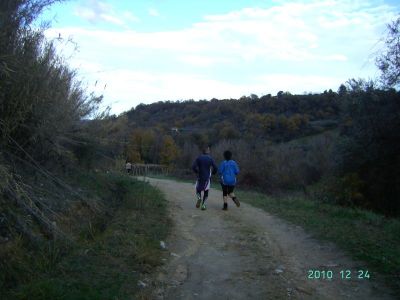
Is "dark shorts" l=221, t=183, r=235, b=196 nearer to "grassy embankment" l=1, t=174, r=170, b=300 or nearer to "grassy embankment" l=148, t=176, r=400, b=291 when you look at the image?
"grassy embankment" l=148, t=176, r=400, b=291

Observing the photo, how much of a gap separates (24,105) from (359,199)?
20.7 metres

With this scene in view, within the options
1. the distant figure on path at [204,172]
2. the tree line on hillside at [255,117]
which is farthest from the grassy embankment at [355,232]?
the tree line on hillside at [255,117]

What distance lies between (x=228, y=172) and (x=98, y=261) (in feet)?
23.5

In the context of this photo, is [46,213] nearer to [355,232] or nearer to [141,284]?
[141,284]

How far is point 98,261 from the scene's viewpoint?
6848mm

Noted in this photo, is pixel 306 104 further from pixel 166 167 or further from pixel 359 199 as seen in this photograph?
pixel 359 199

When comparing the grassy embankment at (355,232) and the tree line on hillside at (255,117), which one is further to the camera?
the tree line on hillside at (255,117)

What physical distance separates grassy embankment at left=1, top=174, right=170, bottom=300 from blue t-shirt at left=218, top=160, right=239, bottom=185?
302 cm

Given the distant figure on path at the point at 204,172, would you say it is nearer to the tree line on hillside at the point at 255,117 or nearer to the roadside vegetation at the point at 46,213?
the roadside vegetation at the point at 46,213

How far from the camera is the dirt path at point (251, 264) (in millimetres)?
6102

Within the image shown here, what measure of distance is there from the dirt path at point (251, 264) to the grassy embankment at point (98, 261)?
1.18 feet

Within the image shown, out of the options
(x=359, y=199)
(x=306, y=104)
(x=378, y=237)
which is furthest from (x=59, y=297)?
(x=306, y=104)

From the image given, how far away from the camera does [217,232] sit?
984 centimetres

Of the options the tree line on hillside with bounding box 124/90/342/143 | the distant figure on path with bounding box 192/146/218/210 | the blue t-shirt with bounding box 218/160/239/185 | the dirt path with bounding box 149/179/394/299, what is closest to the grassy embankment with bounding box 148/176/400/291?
the dirt path with bounding box 149/179/394/299
